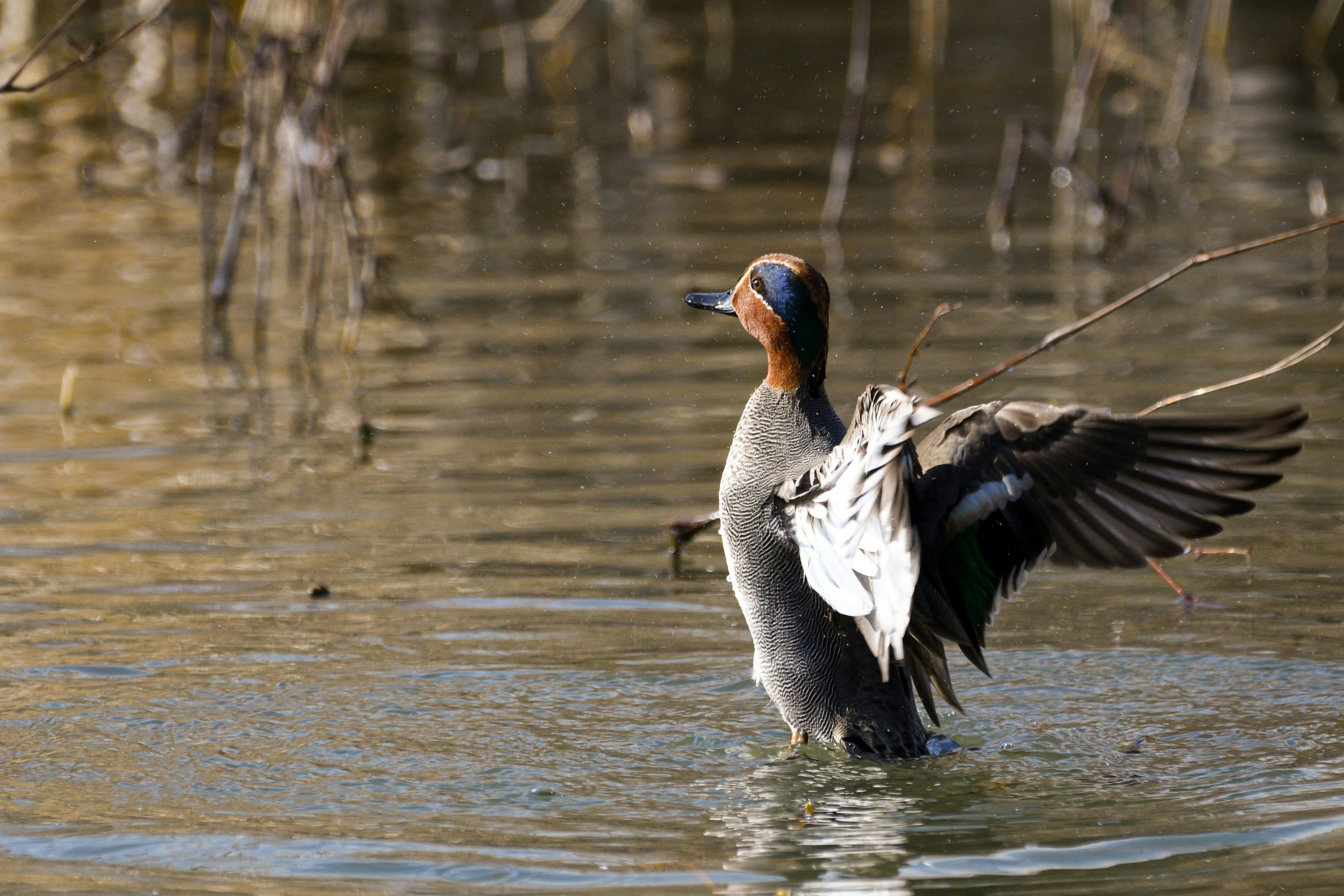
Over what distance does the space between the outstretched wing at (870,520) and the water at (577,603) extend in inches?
25.0

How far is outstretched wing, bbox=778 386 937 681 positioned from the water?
634 millimetres

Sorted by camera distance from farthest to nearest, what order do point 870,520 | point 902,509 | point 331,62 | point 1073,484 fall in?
point 331,62 < point 1073,484 < point 870,520 < point 902,509

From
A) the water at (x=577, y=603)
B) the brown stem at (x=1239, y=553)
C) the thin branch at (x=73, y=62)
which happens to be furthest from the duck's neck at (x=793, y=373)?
the thin branch at (x=73, y=62)

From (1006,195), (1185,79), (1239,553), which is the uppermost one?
(1185,79)

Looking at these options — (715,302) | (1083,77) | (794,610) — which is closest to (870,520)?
(794,610)

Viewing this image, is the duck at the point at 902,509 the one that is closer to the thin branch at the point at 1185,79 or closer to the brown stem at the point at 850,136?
the thin branch at the point at 1185,79

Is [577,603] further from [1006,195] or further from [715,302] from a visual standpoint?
[1006,195]

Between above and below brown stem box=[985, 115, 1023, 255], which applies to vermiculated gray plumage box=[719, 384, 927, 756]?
below

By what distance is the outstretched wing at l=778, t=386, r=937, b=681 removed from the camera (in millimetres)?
4059

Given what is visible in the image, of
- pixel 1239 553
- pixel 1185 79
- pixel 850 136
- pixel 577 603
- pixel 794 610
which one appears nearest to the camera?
pixel 794 610

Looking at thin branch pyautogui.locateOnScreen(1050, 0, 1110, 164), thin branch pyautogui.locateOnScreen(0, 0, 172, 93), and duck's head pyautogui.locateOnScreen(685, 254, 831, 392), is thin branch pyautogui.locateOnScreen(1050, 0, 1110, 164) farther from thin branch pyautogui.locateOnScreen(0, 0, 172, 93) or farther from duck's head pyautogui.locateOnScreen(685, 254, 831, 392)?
thin branch pyautogui.locateOnScreen(0, 0, 172, 93)

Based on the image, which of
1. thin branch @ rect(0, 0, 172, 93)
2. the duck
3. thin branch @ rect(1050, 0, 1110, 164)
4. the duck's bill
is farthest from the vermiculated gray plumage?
thin branch @ rect(1050, 0, 1110, 164)

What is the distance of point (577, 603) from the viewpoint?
6.45 meters

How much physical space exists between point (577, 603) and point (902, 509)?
253 cm
